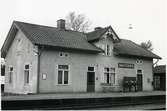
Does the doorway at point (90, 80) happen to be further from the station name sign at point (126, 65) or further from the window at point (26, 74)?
the window at point (26, 74)

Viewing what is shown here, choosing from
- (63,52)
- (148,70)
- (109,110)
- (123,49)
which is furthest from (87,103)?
(148,70)

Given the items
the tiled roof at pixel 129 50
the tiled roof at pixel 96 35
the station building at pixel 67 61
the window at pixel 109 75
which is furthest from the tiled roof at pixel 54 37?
the tiled roof at pixel 129 50

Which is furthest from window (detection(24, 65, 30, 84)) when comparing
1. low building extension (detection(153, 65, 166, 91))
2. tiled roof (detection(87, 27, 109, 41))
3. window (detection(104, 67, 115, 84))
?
low building extension (detection(153, 65, 166, 91))

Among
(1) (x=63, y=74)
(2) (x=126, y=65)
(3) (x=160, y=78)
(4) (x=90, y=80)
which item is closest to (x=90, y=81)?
(4) (x=90, y=80)

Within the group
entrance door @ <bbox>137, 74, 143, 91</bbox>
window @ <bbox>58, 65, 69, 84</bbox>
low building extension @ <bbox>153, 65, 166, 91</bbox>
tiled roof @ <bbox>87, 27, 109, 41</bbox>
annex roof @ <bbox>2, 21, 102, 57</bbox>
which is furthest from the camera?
low building extension @ <bbox>153, 65, 166, 91</bbox>

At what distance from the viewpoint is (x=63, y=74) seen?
1936 centimetres

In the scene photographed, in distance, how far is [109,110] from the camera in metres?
11.1

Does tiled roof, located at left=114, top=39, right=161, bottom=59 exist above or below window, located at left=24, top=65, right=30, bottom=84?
above

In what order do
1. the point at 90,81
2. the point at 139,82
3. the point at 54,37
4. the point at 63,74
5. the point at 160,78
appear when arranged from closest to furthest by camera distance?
the point at 63,74 → the point at 54,37 → the point at 90,81 → the point at 139,82 → the point at 160,78

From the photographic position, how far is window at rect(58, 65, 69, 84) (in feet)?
63.2

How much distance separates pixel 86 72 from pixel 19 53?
5.59 m

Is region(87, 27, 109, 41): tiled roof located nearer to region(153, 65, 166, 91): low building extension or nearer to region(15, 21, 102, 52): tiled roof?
region(15, 21, 102, 52): tiled roof

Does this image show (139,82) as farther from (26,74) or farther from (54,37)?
(26,74)

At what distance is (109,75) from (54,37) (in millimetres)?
5649
